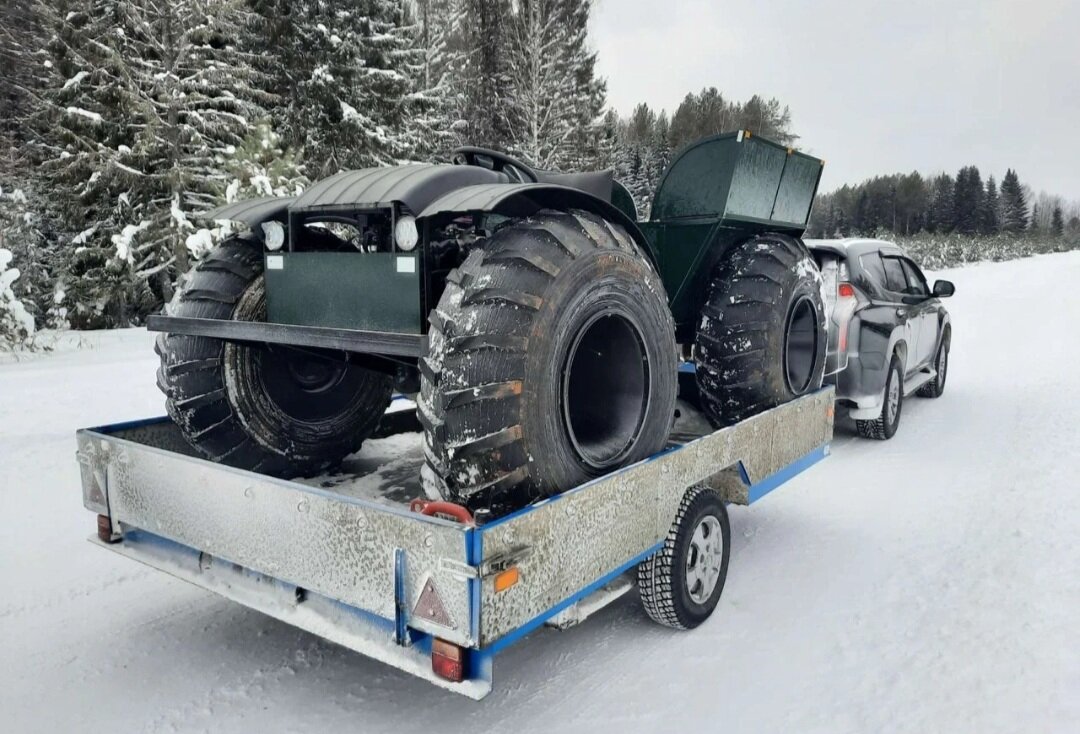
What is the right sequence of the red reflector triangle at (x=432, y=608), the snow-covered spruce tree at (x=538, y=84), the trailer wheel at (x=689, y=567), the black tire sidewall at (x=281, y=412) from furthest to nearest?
the snow-covered spruce tree at (x=538, y=84)
the black tire sidewall at (x=281, y=412)
the trailer wheel at (x=689, y=567)
the red reflector triangle at (x=432, y=608)

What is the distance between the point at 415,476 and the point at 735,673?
1890 mm

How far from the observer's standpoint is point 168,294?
17.8 metres

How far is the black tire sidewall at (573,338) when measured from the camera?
8.70ft

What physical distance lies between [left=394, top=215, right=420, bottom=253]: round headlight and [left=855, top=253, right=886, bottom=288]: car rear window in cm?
599

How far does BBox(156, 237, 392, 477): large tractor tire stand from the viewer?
3631 mm

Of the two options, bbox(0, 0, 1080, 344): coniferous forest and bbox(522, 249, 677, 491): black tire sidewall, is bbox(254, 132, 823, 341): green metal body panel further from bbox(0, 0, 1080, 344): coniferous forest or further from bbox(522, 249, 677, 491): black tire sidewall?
bbox(0, 0, 1080, 344): coniferous forest

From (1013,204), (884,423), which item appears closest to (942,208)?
(1013,204)

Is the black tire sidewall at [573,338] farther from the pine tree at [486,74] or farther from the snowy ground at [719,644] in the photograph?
the pine tree at [486,74]

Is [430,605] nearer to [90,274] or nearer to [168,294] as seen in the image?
[168,294]

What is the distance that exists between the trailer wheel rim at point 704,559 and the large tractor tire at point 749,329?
3.04 feet

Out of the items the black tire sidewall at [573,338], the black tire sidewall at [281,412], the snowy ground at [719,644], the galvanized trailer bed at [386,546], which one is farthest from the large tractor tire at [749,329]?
the black tire sidewall at [281,412]

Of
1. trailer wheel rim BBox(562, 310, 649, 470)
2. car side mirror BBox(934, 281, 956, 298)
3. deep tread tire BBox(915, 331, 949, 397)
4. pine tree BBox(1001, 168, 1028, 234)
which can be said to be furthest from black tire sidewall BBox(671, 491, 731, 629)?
pine tree BBox(1001, 168, 1028, 234)

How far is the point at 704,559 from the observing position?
367 centimetres

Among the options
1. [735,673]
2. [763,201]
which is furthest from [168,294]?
[735,673]
